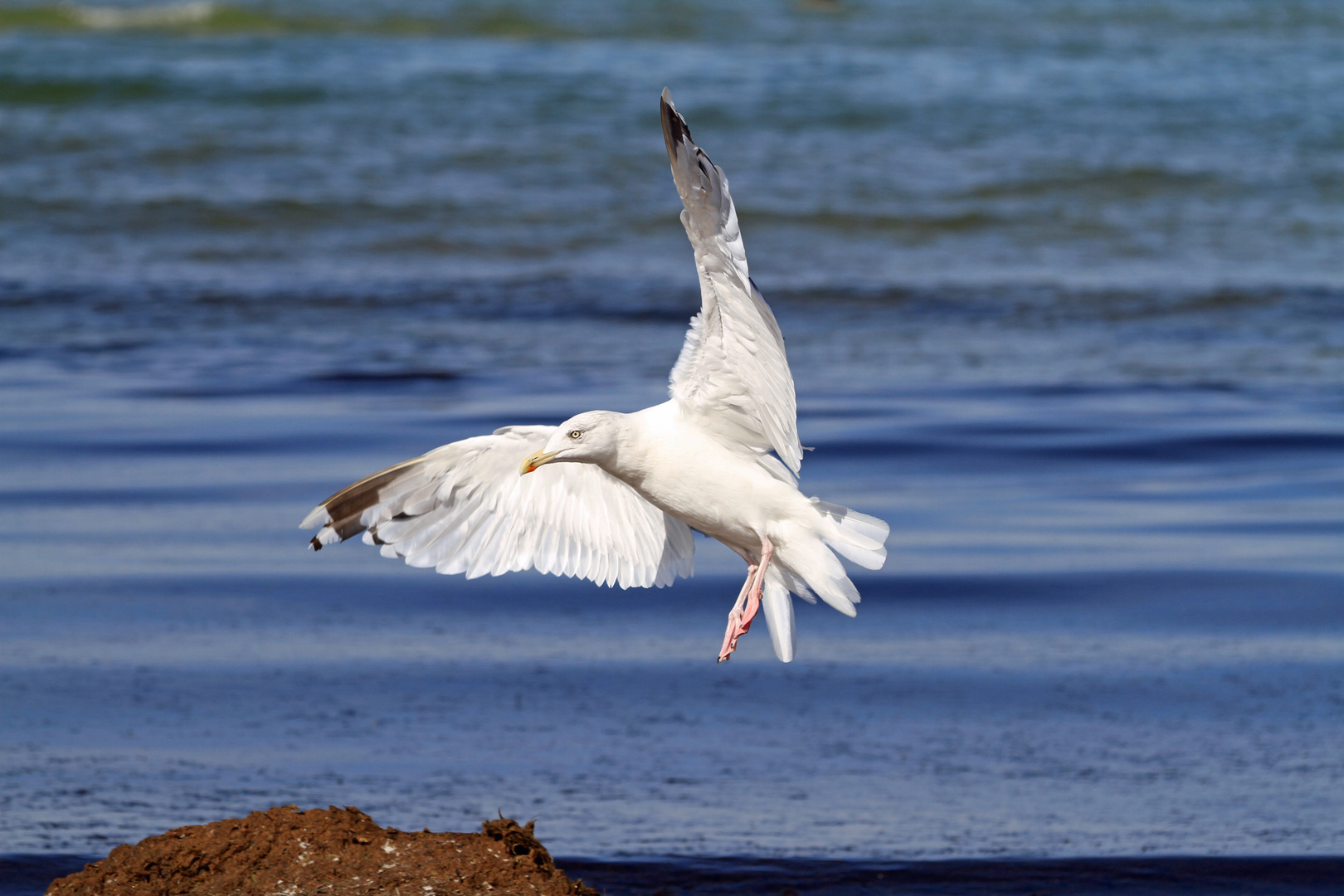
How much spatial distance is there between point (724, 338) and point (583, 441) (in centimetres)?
50

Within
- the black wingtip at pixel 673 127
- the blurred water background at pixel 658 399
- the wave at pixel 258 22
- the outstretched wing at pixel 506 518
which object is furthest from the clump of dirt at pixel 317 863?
the wave at pixel 258 22

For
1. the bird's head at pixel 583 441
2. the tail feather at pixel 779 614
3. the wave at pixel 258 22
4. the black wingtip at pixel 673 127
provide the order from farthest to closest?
the wave at pixel 258 22, the tail feather at pixel 779 614, the bird's head at pixel 583 441, the black wingtip at pixel 673 127

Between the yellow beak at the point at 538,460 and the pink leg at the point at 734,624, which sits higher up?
the yellow beak at the point at 538,460

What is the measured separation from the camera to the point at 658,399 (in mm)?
10422

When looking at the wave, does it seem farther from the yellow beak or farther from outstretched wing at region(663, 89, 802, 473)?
the yellow beak

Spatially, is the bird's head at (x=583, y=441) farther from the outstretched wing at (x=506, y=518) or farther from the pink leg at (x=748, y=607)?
the pink leg at (x=748, y=607)

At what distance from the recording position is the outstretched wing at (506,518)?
5.12 metres

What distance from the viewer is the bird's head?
4.66 meters

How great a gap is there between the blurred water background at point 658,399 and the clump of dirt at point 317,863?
0.97 m

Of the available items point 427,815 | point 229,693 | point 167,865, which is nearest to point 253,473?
point 229,693

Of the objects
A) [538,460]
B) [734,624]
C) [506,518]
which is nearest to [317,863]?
[538,460]

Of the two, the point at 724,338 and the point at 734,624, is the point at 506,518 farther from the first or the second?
the point at 724,338

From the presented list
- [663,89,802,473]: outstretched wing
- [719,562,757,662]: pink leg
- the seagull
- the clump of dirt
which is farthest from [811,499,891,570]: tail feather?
the clump of dirt

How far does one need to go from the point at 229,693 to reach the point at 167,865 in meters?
2.24
